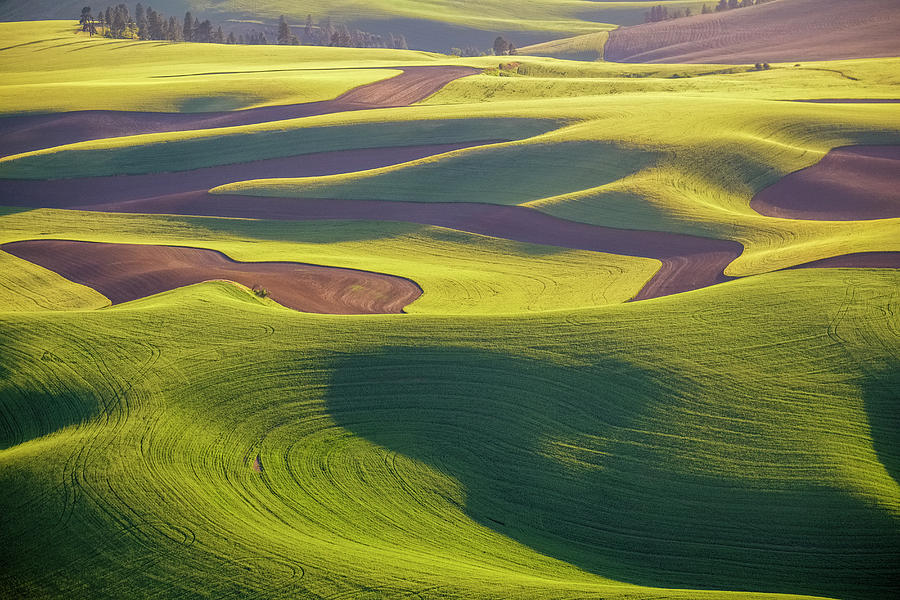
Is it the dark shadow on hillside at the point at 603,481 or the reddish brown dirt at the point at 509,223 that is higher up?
the reddish brown dirt at the point at 509,223

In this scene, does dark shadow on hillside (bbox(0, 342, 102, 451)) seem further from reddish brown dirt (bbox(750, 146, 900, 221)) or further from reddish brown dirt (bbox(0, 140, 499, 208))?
reddish brown dirt (bbox(750, 146, 900, 221))

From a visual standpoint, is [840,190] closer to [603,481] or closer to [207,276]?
[603,481]

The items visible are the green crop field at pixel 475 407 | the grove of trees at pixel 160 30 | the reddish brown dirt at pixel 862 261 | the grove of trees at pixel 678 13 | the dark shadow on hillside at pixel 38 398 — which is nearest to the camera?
the green crop field at pixel 475 407

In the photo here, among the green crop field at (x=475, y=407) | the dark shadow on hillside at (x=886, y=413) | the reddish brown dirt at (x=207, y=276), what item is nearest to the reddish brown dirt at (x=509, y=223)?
the green crop field at (x=475, y=407)

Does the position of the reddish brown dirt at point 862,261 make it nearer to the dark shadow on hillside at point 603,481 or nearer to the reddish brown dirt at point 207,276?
the dark shadow on hillside at point 603,481

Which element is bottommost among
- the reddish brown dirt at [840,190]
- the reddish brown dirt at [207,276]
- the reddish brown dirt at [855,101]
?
the reddish brown dirt at [207,276]

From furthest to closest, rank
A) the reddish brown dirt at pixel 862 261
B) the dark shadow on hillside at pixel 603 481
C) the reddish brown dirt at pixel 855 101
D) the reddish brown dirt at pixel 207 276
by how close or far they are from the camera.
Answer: the reddish brown dirt at pixel 855 101, the reddish brown dirt at pixel 207 276, the reddish brown dirt at pixel 862 261, the dark shadow on hillside at pixel 603 481

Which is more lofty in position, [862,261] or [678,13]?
[678,13]

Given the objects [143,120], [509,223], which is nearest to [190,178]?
[143,120]
